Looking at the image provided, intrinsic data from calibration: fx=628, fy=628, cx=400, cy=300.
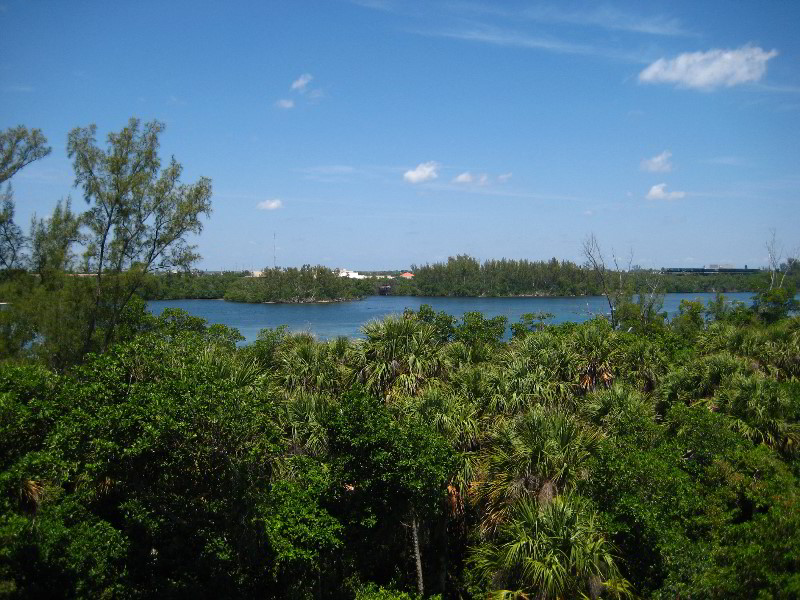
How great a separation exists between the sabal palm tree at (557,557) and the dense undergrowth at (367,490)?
1.4 inches

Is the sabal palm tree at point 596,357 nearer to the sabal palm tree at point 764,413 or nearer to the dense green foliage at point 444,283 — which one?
the sabal palm tree at point 764,413

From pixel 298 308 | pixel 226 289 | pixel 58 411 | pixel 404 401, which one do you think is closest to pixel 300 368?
pixel 404 401

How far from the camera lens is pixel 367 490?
11.8m

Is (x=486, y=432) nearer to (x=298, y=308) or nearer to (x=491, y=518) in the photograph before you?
(x=491, y=518)

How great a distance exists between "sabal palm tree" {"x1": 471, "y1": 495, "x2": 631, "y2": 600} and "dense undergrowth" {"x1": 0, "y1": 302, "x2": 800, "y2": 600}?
0.11 feet

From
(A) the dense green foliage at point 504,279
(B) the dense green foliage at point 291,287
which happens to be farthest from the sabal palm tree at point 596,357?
(A) the dense green foliage at point 504,279

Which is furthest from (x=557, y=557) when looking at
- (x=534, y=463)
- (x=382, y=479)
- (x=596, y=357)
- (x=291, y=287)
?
(x=291, y=287)

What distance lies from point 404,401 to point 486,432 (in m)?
2.03

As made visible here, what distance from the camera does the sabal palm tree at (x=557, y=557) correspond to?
10180 millimetres

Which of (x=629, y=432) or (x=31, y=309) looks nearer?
(x=629, y=432)

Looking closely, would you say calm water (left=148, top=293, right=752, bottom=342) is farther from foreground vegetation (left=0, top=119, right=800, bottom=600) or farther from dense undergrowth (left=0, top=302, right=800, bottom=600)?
dense undergrowth (left=0, top=302, right=800, bottom=600)

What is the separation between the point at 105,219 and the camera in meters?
21.5

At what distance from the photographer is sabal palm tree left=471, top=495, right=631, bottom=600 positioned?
33.4 feet

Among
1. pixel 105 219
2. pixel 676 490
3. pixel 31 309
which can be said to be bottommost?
pixel 676 490
